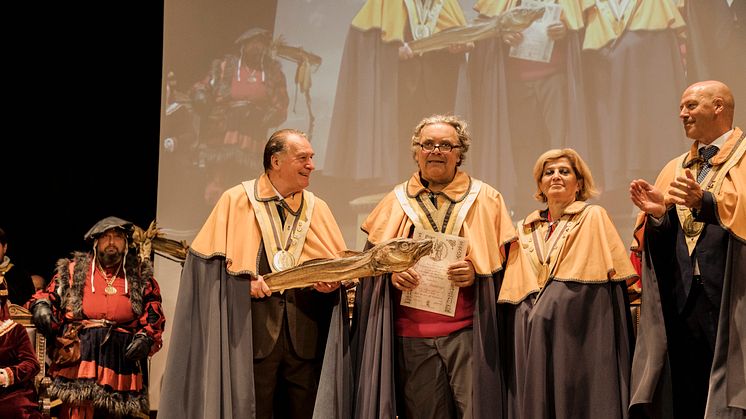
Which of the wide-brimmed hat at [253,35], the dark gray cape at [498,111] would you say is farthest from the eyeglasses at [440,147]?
the wide-brimmed hat at [253,35]

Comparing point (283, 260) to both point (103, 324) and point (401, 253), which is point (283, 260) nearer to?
point (401, 253)

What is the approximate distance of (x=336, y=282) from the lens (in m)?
3.70

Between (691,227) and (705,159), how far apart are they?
31 cm

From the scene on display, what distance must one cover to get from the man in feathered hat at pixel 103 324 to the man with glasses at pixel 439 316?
2133 mm

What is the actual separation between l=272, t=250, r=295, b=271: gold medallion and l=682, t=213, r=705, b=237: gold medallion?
1.72 metres

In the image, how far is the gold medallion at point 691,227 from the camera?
356 cm

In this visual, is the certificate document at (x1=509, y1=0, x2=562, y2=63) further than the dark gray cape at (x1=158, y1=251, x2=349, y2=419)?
Yes

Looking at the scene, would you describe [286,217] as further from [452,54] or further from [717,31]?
[717,31]

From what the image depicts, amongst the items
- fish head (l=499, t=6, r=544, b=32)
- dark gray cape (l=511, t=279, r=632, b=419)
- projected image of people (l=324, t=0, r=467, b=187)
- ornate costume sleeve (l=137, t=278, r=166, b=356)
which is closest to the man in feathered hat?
ornate costume sleeve (l=137, t=278, r=166, b=356)

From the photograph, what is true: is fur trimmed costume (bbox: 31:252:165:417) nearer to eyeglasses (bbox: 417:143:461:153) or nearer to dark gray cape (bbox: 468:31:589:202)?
dark gray cape (bbox: 468:31:589:202)

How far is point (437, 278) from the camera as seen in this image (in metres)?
3.59

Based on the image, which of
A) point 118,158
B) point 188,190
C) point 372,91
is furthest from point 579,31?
point 118,158

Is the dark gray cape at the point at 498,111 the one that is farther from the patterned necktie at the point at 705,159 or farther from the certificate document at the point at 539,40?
the patterned necktie at the point at 705,159

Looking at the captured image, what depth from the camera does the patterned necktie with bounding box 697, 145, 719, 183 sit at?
3.63m
